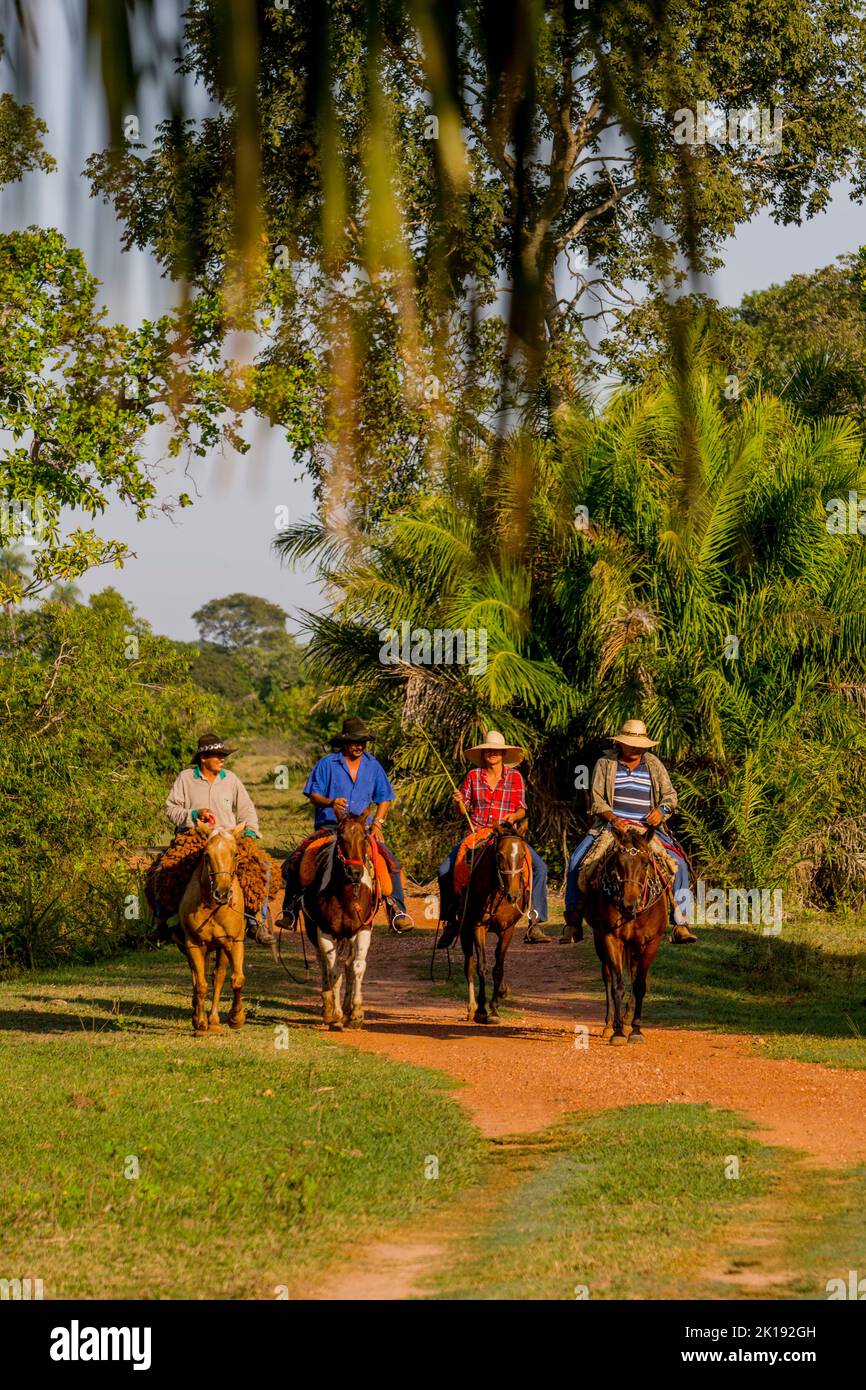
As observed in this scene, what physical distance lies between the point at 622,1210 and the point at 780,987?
830cm

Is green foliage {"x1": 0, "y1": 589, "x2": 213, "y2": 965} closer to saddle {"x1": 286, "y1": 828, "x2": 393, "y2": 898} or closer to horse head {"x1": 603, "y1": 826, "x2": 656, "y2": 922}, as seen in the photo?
saddle {"x1": 286, "y1": 828, "x2": 393, "y2": 898}

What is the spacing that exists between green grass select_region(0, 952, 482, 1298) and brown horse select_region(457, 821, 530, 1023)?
1402 millimetres

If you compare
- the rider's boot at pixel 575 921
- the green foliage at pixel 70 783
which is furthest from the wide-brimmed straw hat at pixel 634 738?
the green foliage at pixel 70 783

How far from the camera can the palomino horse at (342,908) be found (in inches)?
439

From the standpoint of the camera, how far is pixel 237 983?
453 inches

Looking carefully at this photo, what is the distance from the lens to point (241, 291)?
129 cm

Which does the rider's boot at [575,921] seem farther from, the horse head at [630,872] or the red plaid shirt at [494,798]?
the red plaid shirt at [494,798]

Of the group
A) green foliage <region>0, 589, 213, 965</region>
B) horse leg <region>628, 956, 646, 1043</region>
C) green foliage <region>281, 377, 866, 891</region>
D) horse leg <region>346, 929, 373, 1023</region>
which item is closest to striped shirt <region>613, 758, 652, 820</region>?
horse leg <region>628, 956, 646, 1043</region>

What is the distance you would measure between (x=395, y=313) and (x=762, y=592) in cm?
1716

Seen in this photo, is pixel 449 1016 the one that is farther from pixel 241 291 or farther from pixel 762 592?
pixel 241 291

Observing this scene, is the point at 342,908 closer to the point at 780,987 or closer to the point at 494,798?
the point at 494,798

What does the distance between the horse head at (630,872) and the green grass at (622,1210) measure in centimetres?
216

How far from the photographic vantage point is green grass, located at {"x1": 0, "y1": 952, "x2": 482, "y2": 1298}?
5.80 meters
